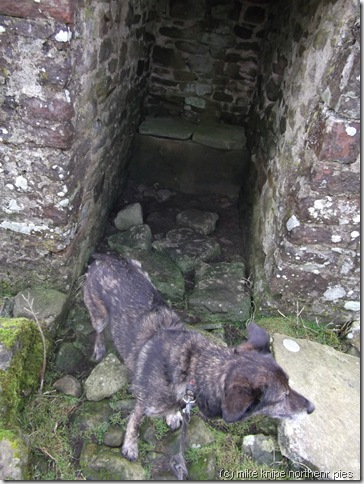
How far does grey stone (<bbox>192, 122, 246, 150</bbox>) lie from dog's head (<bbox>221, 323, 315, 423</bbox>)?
3.27 metres

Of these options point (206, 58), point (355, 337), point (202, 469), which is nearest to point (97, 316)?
point (202, 469)

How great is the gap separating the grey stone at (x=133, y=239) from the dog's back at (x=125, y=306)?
91cm

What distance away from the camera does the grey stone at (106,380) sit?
3.20 meters

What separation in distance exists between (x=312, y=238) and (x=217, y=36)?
3512mm

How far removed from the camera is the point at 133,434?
294 cm

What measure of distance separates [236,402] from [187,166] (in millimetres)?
3916

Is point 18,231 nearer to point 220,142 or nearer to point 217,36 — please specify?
point 220,142

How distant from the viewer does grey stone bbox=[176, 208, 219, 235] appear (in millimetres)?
5106

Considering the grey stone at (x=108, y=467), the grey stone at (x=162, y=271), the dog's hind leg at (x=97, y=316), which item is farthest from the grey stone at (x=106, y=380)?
the grey stone at (x=162, y=271)

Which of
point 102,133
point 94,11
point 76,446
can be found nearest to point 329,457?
point 76,446

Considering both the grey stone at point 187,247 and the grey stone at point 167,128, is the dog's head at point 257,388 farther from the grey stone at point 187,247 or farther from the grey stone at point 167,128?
the grey stone at point 167,128

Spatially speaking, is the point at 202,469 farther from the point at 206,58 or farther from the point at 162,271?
the point at 206,58

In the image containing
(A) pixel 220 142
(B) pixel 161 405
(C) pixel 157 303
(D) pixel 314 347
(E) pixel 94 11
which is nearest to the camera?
(B) pixel 161 405

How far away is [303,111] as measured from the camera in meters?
3.48
